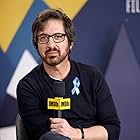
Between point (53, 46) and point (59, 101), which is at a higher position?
point (53, 46)

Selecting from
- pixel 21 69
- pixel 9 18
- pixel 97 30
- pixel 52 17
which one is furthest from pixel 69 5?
pixel 52 17

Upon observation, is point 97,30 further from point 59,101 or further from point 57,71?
point 59,101

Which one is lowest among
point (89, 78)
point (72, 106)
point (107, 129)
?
point (107, 129)

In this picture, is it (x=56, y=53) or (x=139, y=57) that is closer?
(x=56, y=53)

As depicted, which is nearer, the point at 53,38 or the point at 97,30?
the point at 53,38

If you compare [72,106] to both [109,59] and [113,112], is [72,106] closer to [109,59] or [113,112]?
[113,112]

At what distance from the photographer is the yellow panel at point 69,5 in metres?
2.24

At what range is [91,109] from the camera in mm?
1629

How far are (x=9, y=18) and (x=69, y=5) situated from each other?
1.36ft

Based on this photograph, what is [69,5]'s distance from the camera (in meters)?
2.29

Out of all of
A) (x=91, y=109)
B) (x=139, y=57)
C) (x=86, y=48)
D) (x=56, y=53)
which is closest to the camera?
(x=56, y=53)

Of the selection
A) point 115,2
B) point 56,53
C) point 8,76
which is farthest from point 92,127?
point 115,2

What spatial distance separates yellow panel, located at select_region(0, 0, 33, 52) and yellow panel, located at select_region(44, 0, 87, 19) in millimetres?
178

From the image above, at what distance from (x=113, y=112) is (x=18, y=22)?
0.86 meters
